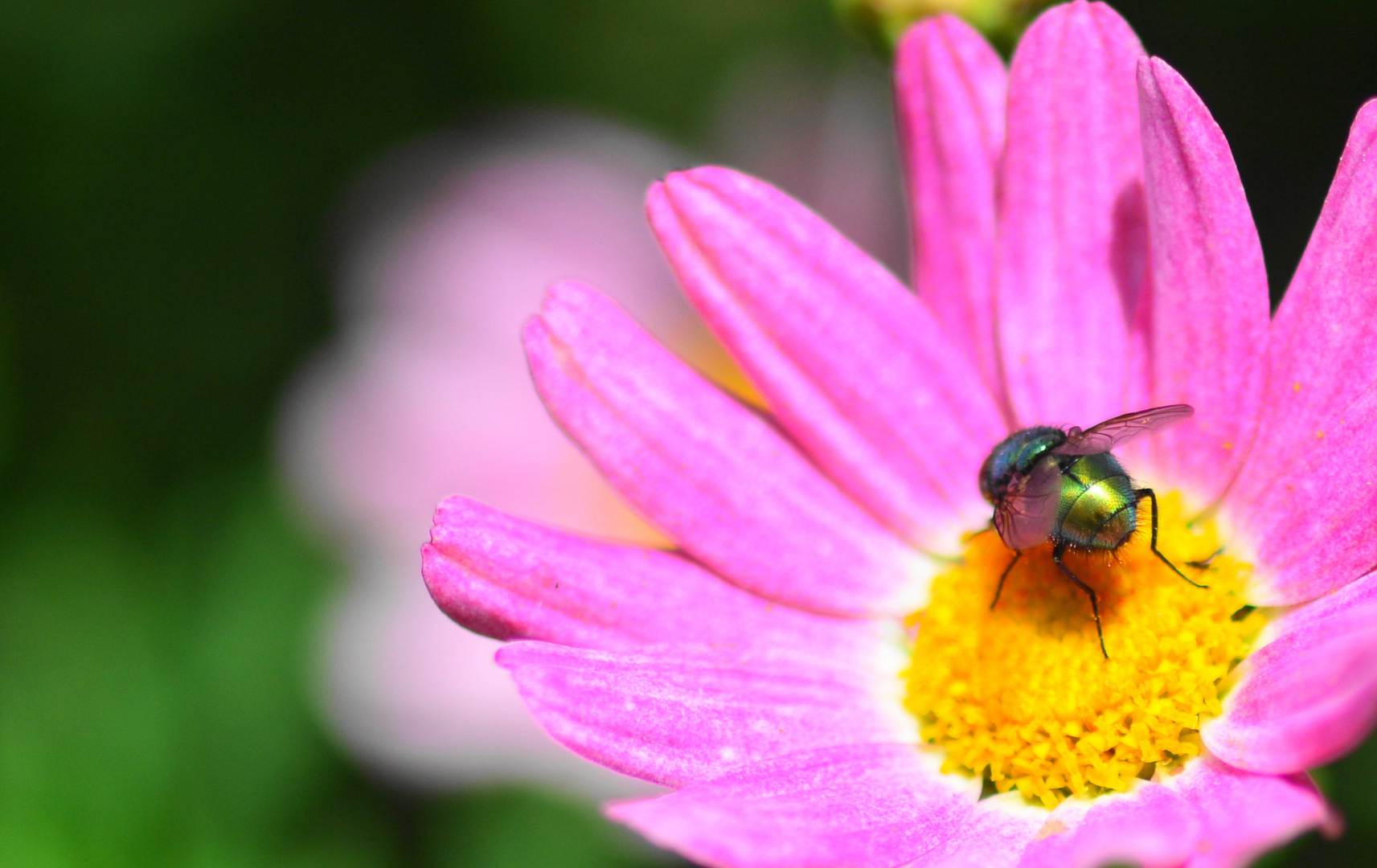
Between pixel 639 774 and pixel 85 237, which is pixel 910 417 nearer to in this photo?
pixel 639 774

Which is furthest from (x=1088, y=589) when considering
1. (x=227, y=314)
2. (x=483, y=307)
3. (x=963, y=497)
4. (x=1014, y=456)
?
(x=227, y=314)

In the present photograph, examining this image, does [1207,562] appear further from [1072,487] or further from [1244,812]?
[1244,812]

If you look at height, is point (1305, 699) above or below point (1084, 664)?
below

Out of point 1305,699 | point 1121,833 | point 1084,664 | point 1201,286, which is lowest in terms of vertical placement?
point 1121,833

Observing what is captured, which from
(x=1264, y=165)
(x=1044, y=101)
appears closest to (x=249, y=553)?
(x=1044, y=101)

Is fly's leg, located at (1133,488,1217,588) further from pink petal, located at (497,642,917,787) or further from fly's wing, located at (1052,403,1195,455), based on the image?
pink petal, located at (497,642,917,787)

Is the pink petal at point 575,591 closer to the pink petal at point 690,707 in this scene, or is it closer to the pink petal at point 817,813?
the pink petal at point 690,707

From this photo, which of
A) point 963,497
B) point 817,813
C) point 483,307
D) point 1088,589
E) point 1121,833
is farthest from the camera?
point 483,307

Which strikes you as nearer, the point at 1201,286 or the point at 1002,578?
the point at 1201,286
